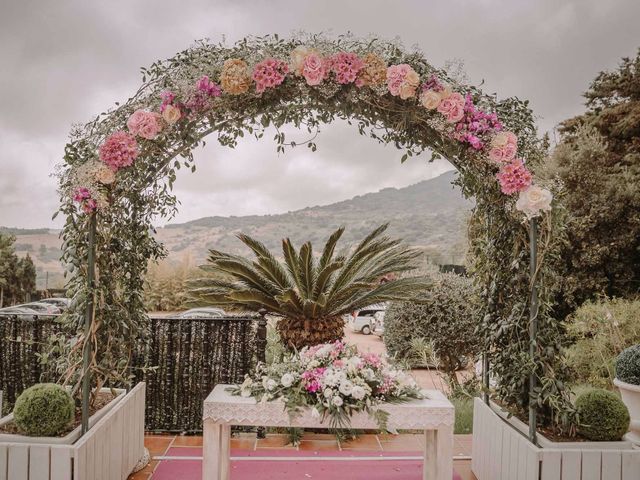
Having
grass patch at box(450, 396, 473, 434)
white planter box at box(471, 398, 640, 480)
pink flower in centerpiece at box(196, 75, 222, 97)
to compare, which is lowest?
grass patch at box(450, 396, 473, 434)

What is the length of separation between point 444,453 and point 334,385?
83 centimetres

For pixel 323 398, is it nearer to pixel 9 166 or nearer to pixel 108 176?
pixel 108 176

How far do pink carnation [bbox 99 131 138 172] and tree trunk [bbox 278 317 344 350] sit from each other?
3157 mm

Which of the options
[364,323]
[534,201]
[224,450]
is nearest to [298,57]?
[534,201]

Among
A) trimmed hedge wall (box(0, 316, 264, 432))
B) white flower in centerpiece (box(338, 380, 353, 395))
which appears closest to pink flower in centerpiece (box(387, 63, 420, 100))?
white flower in centerpiece (box(338, 380, 353, 395))

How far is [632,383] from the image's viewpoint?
4031mm

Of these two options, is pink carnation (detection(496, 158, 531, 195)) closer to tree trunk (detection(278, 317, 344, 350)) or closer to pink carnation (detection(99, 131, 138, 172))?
pink carnation (detection(99, 131, 138, 172))

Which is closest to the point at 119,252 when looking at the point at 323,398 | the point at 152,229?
the point at 152,229

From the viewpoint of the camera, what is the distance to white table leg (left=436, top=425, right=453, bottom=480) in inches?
134

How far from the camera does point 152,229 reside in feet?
14.0

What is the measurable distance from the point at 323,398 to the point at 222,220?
45.0 m

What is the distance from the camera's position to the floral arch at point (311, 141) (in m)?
3.38

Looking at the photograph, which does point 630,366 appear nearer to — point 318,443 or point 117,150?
point 318,443

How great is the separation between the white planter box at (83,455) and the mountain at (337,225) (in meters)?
33.4
